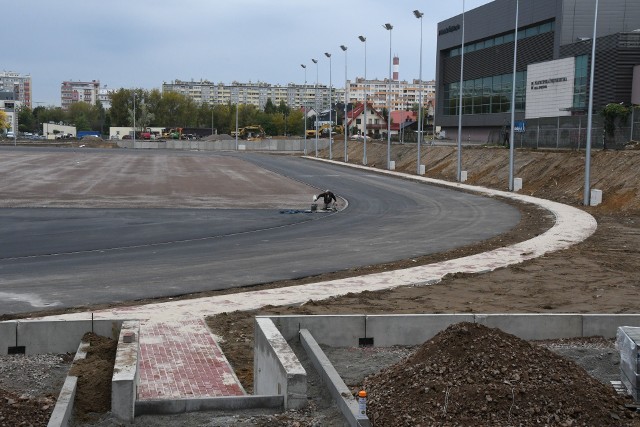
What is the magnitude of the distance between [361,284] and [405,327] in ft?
20.4

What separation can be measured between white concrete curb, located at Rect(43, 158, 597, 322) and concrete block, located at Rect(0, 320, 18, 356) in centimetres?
243

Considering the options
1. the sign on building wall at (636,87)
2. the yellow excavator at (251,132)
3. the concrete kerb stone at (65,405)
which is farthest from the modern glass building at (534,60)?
the yellow excavator at (251,132)

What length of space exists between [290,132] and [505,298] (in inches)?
6626

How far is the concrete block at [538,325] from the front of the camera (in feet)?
38.7

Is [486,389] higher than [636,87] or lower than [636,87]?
lower

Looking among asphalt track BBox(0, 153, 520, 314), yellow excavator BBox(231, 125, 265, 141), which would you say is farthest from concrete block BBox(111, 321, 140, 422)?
yellow excavator BBox(231, 125, 265, 141)

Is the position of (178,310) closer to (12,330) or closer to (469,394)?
(12,330)

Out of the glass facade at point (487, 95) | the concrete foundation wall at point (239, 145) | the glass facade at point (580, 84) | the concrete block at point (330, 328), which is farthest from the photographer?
the concrete foundation wall at point (239, 145)

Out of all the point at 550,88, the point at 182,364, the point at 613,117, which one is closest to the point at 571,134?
the point at 613,117

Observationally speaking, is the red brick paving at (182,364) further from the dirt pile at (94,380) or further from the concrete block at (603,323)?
the concrete block at (603,323)

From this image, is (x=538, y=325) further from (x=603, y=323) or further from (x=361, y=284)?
(x=361, y=284)

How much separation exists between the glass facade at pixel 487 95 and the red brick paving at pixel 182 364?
64592 millimetres

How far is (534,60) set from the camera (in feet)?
233

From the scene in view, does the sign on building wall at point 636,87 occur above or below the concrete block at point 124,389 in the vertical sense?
above
